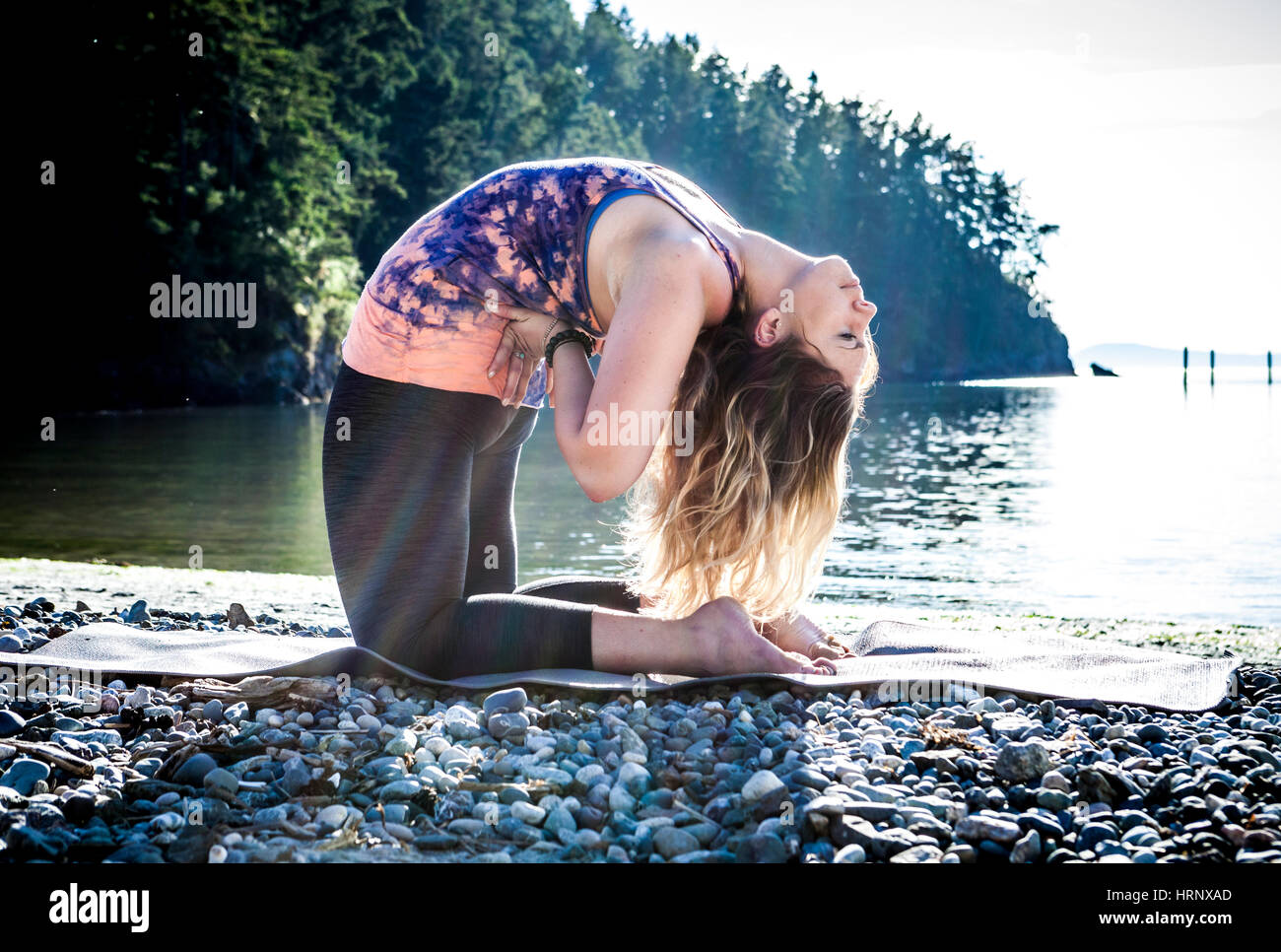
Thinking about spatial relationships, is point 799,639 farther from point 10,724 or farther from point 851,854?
point 10,724

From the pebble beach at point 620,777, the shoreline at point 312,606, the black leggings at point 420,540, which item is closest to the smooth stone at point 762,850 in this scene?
the pebble beach at point 620,777

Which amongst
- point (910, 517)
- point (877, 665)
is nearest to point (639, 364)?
point (877, 665)

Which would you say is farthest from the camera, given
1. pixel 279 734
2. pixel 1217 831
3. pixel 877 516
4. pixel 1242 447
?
pixel 1242 447

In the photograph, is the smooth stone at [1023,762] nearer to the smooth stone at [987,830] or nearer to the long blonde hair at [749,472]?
the smooth stone at [987,830]

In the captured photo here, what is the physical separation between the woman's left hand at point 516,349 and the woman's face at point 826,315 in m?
0.60

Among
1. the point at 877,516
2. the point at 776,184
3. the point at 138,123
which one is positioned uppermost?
the point at 776,184

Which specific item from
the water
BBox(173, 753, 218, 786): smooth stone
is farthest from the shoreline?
BBox(173, 753, 218, 786): smooth stone

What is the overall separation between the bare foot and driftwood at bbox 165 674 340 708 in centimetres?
107

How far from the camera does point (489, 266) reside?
9.68 feet

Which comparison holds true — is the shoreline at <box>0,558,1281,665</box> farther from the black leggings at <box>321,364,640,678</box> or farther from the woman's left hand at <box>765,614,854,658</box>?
the black leggings at <box>321,364,640,678</box>

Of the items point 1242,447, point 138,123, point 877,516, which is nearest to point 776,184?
point 138,123
